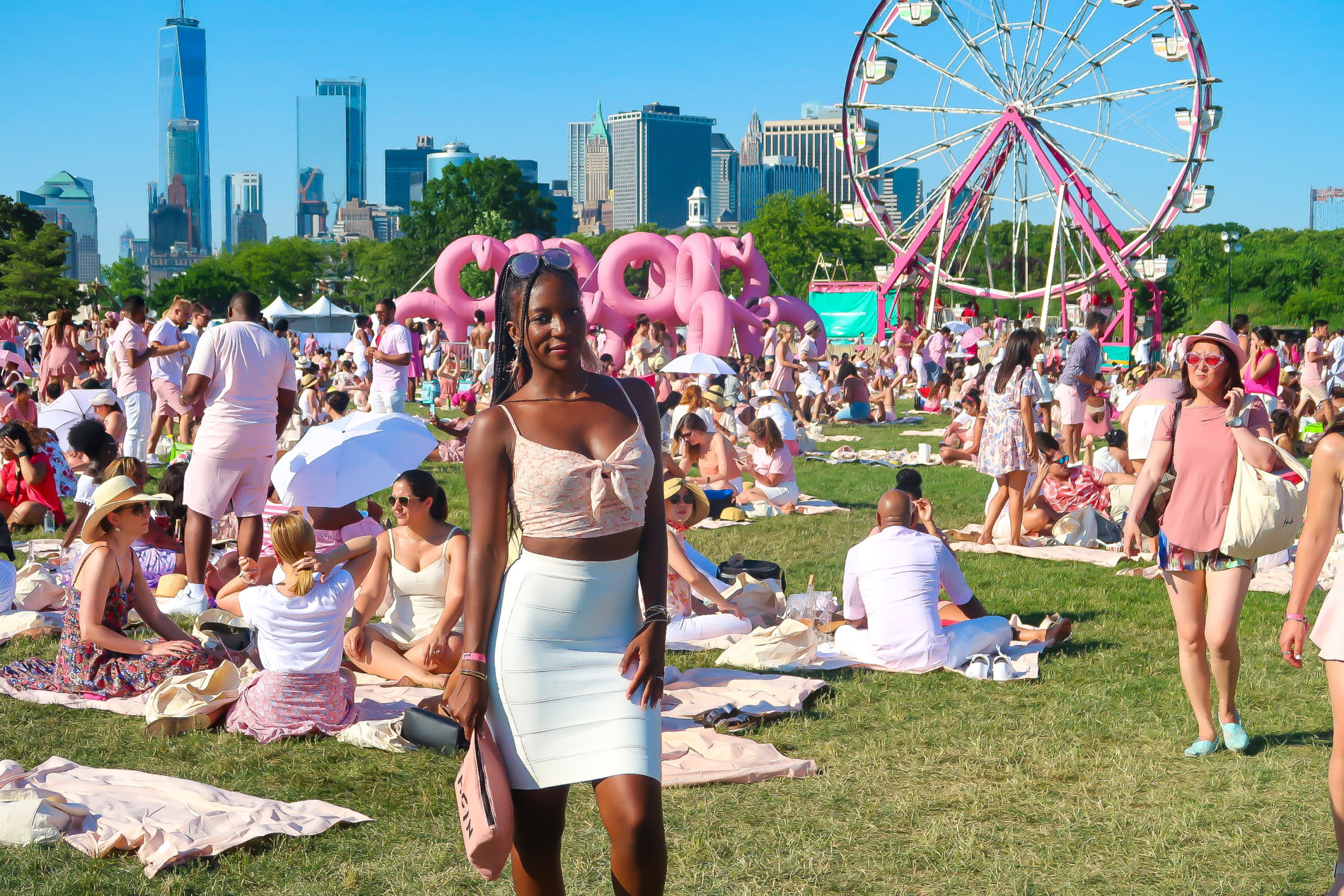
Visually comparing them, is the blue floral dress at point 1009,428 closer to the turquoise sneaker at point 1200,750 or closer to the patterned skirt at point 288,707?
the turquoise sneaker at point 1200,750

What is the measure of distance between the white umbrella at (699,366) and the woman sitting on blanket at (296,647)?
10335mm

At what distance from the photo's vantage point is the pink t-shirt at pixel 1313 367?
16875mm

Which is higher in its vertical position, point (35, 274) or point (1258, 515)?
point (35, 274)

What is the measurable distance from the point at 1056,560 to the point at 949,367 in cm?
1517

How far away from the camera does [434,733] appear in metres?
4.71

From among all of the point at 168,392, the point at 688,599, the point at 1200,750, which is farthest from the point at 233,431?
the point at 168,392

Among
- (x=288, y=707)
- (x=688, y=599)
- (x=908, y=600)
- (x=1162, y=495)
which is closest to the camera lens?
(x=1162, y=495)

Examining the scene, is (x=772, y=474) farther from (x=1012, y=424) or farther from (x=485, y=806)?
(x=485, y=806)

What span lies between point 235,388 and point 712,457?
475cm

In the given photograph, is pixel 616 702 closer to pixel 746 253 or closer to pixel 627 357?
pixel 627 357

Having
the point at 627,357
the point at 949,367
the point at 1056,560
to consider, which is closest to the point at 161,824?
the point at 1056,560

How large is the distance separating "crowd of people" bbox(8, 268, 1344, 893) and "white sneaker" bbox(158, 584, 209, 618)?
0.8 inches

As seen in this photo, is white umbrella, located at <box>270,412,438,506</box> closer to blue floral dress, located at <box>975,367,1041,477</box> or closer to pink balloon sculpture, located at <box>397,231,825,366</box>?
blue floral dress, located at <box>975,367,1041,477</box>

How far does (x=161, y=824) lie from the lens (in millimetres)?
3908
